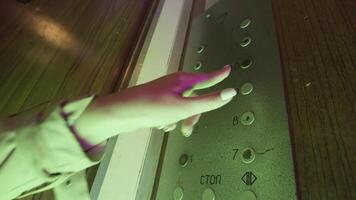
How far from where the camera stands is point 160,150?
0.43m

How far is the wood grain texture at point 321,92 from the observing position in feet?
0.69

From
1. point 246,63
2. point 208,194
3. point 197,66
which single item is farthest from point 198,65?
point 208,194

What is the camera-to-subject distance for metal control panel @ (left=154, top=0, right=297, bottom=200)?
0.27 m

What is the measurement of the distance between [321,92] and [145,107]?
0.15 metres

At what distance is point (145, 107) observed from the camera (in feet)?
0.85

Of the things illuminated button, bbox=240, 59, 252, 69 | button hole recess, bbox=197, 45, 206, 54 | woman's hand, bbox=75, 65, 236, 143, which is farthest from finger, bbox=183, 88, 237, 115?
button hole recess, bbox=197, 45, 206, 54

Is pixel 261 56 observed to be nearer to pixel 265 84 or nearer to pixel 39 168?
pixel 265 84

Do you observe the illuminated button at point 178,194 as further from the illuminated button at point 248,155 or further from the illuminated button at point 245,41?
the illuminated button at point 245,41

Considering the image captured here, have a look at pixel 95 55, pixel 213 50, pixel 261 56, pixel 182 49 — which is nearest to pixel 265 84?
pixel 261 56

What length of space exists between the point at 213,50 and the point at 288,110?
7.9 inches

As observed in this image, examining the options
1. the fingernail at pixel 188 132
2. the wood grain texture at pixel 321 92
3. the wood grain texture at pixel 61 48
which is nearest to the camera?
the wood grain texture at pixel 321 92

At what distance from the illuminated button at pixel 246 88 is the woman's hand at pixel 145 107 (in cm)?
8

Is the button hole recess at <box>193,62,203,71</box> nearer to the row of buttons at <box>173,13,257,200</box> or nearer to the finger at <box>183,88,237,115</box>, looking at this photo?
the row of buttons at <box>173,13,257,200</box>

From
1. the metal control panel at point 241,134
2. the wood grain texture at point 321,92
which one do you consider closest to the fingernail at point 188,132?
the metal control panel at point 241,134
